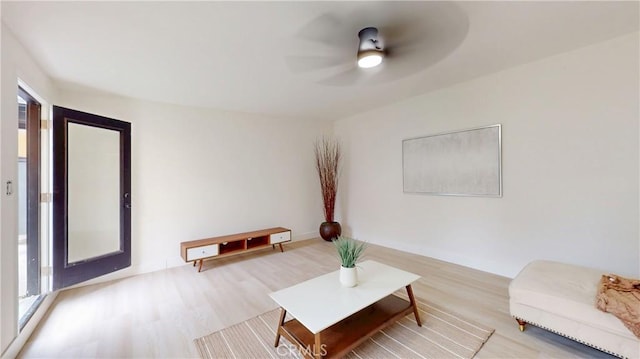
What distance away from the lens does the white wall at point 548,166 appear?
7.53 feet

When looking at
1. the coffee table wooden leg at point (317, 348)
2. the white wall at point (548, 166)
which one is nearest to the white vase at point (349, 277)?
the coffee table wooden leg at point (317, 348)

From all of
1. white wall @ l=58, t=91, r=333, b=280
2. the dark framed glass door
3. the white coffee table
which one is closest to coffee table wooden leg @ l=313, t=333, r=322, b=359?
the white coffee table

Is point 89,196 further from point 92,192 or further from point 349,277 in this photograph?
point 349,277

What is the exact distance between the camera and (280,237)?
13.7ft

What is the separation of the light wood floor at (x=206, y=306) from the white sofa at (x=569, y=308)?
18 cm

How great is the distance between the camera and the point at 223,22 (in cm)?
185

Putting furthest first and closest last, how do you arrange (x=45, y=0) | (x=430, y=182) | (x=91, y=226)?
(x=430, y=182), (x=91, y=226), (x=45, y=0)

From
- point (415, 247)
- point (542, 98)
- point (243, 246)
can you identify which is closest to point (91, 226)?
point (243, 246)

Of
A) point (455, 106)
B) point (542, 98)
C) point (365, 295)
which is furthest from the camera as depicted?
point (455, 106)

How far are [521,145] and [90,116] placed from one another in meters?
4.86

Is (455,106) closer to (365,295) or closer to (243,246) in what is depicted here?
(365,295)

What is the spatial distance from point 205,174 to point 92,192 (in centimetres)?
132

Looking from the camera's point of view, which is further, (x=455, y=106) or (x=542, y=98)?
(x=455, y=106)

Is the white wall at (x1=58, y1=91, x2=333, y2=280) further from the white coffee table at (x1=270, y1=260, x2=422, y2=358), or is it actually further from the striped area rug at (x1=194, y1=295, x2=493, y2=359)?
the white coffee table at (x1=270, y1=260, x2=422, y2=358)
